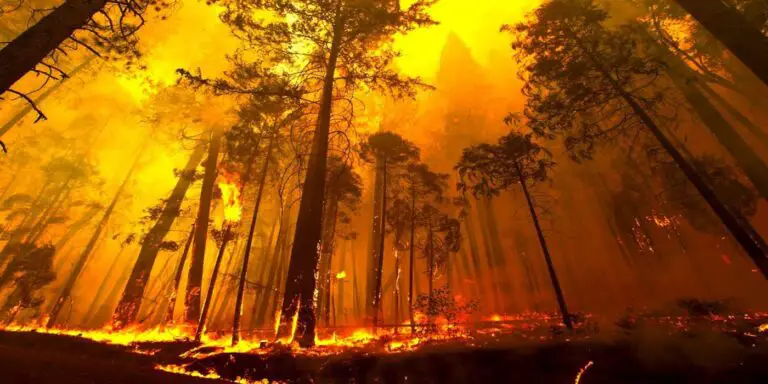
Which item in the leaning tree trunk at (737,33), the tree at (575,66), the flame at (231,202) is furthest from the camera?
the flame at (231,202)

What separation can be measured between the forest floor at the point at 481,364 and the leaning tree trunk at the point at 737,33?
14.5ft

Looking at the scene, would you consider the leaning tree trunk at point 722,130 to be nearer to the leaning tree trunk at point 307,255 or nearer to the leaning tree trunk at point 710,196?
the leaning tree trunk at point 710,196

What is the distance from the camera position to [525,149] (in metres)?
18.4

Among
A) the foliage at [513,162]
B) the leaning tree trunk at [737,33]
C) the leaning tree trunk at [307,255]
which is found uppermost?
the foliage at [513,162]

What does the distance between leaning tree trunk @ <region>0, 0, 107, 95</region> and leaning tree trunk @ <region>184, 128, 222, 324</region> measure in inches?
455

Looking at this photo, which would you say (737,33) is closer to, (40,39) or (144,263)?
(40,39)

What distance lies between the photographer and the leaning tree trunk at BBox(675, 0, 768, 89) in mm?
5207

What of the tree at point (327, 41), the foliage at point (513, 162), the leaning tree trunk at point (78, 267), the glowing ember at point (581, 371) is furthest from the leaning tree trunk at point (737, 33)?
the leaning tree trunk at point (78, 267)

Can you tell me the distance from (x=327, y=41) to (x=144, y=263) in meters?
14.1

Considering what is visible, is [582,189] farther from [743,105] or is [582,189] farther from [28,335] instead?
[28,335]

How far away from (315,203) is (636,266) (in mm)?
39683

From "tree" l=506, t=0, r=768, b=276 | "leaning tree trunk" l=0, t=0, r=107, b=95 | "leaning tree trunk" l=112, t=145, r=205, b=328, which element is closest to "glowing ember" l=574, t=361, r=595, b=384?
"leaning tree trunk" l=0, t=0, r=107, b=95

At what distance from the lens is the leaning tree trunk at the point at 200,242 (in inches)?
580

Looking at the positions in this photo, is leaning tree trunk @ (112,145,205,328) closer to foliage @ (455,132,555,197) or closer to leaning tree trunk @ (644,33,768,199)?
foliage @ (455,132,555,197)
